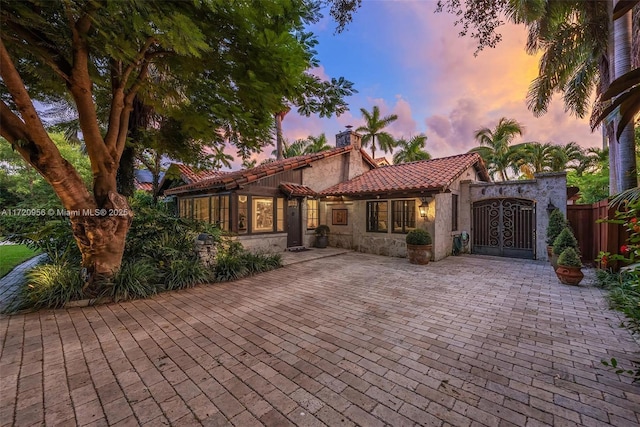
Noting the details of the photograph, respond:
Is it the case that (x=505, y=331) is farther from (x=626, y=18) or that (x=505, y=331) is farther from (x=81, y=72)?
(x=626, y=18)

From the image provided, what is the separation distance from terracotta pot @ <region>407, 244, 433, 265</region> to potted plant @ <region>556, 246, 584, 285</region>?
320cm

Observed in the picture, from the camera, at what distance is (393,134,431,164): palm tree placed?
75.1 feet

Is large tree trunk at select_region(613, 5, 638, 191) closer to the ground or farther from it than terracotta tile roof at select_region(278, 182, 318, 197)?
farther from it

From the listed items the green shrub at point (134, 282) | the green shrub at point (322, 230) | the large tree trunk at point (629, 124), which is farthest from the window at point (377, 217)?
the green shrub at point (134, 282)

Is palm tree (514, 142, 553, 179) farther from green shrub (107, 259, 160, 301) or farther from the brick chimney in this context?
green shrub (107, 259, 160, 301)

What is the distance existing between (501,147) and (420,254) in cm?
1687

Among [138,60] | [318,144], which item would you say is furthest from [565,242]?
[318,144]

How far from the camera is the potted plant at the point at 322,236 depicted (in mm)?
11922

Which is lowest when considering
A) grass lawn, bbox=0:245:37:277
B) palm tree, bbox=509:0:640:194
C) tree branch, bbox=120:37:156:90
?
grass lawn, bbox=0:245:37:277

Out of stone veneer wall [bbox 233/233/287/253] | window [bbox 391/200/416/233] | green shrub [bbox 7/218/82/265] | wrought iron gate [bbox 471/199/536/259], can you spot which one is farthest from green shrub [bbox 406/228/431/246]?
green shrub [bbox 7/218/82/265]

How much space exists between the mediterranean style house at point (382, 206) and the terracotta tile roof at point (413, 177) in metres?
0.04

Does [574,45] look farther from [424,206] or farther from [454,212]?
[424,206]

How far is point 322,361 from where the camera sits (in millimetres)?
2939

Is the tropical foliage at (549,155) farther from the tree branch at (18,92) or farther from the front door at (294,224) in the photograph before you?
the tree branch at (18,92)
